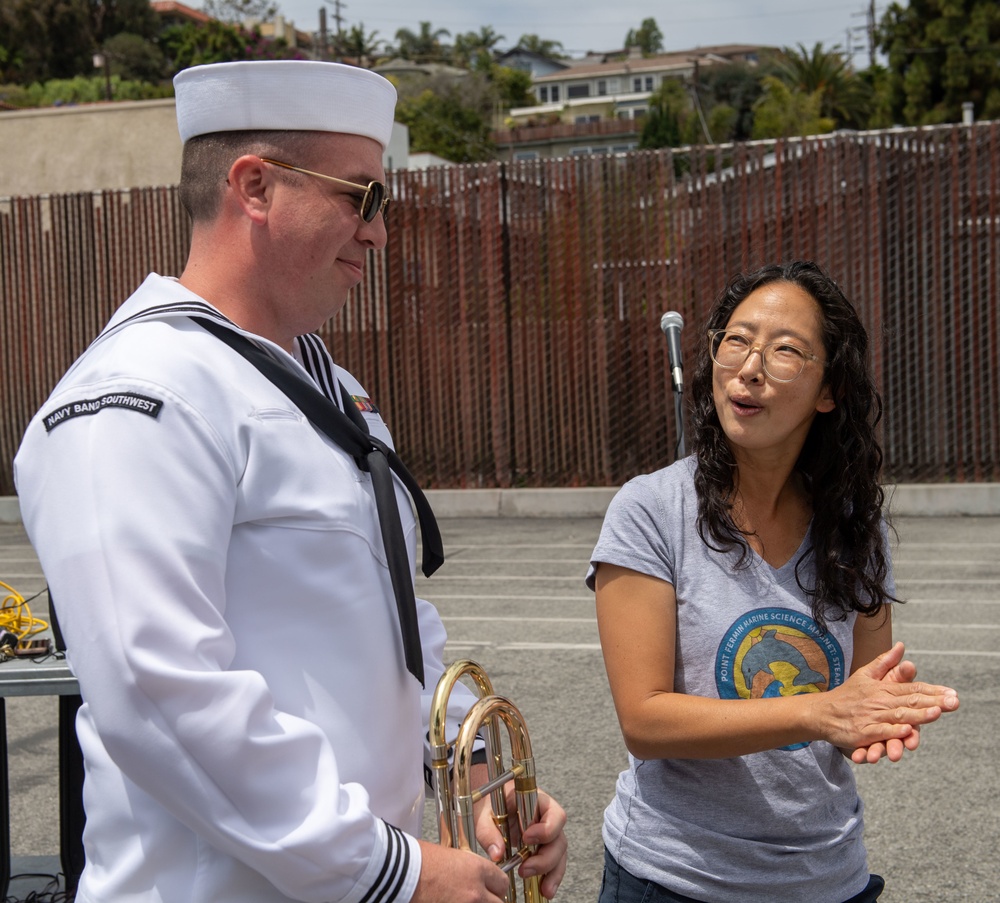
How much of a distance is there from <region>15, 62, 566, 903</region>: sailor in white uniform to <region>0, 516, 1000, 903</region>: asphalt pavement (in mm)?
2871

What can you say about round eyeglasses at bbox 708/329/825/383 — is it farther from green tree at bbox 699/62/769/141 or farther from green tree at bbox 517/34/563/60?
green tree at bbox 517/34/563/60

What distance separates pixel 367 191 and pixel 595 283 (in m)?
12.0

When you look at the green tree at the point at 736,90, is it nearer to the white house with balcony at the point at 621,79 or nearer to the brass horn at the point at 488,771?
the white house with balcony at the point at 621,79

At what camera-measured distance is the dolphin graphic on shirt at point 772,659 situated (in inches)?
99.5

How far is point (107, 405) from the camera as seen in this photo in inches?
71.0

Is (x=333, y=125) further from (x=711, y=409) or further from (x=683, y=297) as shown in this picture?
(x=683, y=297)

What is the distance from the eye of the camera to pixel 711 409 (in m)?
2.78

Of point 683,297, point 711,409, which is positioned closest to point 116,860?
point 711,409

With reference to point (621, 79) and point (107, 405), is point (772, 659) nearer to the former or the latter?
point (107, 405)

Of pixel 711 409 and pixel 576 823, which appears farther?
pixel 576 823

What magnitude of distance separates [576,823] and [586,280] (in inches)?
379

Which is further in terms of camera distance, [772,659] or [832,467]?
[832,467]

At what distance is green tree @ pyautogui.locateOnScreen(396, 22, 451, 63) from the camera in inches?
5566

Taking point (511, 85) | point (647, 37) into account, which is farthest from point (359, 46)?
point (647, 37)
